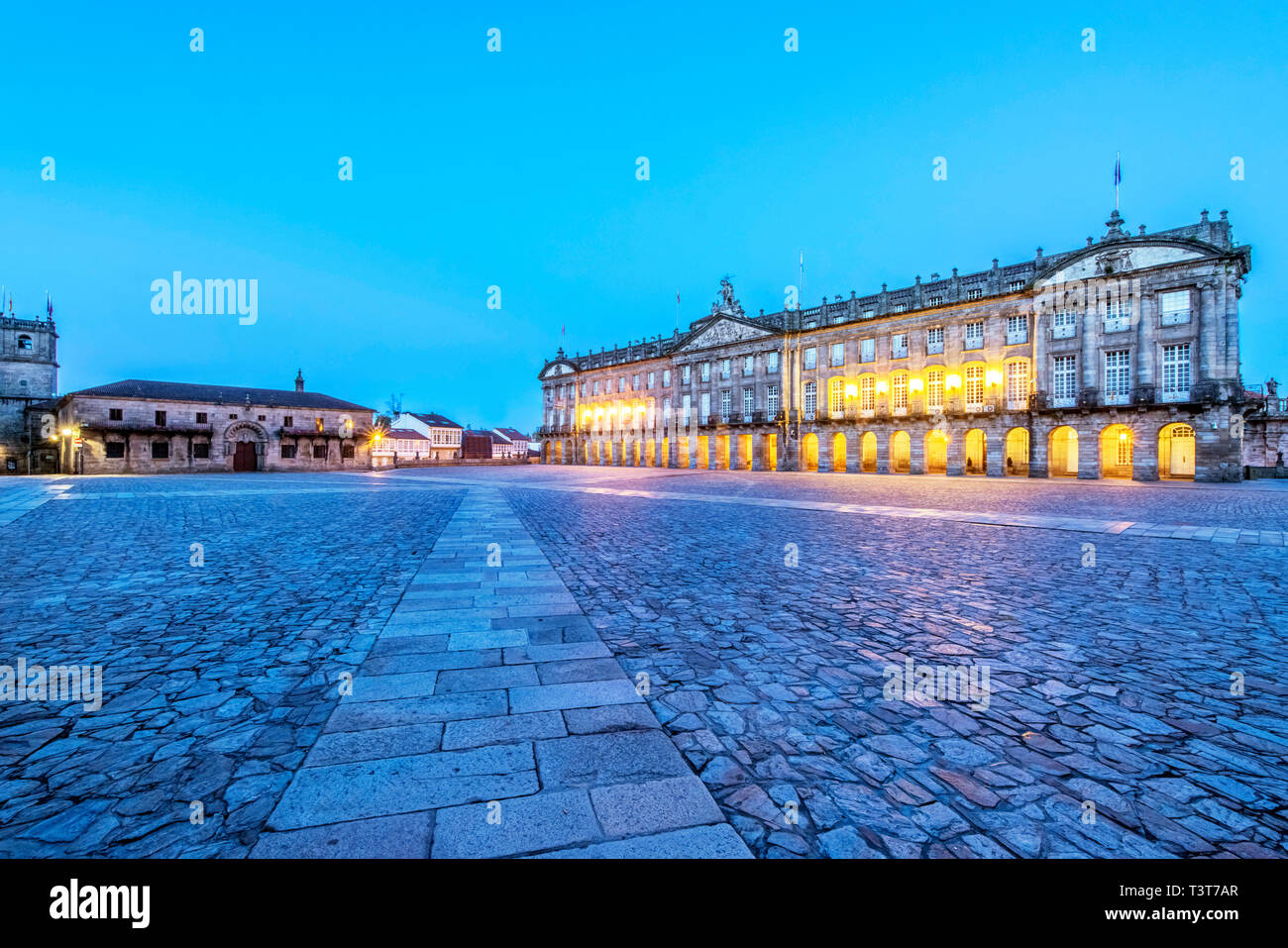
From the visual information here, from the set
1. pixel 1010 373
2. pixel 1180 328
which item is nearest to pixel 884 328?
pixel 1010 373

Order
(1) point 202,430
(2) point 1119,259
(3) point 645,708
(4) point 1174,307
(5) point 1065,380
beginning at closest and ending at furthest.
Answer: (3) point 645,708, (4) point 1174,307, (2) point 1119,259, (5) point 1065,380, (1) point 202,430

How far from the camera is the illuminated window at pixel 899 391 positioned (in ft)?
137

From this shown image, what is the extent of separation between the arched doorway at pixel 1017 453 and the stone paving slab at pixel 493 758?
134 ft

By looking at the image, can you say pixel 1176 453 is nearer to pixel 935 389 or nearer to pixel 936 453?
pixel 936 453

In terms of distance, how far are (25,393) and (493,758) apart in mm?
74936

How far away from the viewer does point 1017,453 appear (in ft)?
126

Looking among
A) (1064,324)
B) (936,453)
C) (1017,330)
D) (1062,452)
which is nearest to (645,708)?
(1064,324)

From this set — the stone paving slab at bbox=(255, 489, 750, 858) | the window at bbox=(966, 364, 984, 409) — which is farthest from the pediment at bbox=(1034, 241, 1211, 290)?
the stone paving slab at bbox=(255, 489, 750, 858)

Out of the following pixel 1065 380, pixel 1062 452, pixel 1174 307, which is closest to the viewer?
pixel 1174 307

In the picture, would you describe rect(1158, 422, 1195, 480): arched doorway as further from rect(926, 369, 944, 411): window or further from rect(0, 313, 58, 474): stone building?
rect(0, 313, 58, 474): stone building

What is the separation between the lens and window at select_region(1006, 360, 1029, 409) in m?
36.5

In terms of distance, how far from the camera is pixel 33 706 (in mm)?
3311

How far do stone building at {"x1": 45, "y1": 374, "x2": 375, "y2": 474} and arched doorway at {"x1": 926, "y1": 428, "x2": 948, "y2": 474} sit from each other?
5150 centimetres
